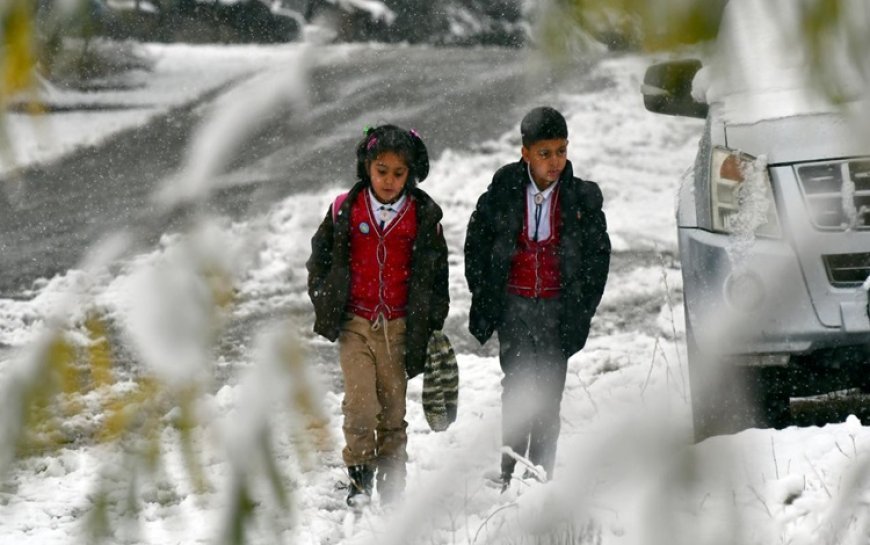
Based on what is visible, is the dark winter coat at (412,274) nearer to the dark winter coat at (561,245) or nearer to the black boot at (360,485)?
the dark winter coat at (561,245)

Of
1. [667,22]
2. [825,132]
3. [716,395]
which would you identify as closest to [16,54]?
[667,22]

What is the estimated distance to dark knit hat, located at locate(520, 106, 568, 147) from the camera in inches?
157

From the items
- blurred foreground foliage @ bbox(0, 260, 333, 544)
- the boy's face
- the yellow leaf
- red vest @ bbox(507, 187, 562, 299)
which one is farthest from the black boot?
the yellow leaf

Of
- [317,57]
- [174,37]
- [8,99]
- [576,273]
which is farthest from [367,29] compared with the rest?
[576,273]

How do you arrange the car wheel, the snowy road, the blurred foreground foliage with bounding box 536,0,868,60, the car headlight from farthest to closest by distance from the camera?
1. the snowy road
2. the car headlight
3. the car wheel
4. the blurred foreground foliage with bounding box 536,0,868,60

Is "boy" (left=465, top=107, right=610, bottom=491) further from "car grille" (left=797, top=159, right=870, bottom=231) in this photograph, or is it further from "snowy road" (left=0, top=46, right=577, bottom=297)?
"car grille" (left=797, top=159, right=870, bottom=231)

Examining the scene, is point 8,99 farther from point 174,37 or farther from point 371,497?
point 371,497

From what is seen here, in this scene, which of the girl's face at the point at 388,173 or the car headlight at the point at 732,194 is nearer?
the car headlight at the point at 732,194

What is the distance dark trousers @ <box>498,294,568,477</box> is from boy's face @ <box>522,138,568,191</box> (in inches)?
16.7

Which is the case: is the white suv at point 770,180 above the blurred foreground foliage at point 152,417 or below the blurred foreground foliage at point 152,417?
above

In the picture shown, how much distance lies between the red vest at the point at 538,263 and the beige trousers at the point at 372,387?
0.43 meters

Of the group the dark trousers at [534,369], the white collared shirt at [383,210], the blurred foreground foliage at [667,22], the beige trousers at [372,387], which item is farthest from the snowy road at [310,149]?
the blurred foreground foliage at [667,22]

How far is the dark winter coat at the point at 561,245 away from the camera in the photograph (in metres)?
4.13

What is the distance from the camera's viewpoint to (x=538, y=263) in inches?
165
